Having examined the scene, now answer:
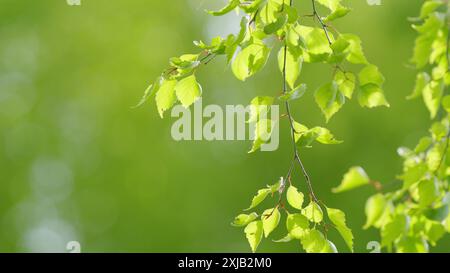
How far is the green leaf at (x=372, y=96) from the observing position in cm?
159

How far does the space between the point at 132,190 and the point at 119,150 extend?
53 cm

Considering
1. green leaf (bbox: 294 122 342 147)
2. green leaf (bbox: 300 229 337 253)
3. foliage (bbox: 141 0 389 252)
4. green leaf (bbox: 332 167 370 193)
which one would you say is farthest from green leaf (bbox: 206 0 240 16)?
green leaf (bbox: 300 229 337 253)

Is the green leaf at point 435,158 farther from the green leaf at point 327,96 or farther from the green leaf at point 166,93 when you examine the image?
the green leaf at point 166,93

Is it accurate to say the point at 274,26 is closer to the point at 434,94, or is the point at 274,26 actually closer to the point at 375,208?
the point at 375,208

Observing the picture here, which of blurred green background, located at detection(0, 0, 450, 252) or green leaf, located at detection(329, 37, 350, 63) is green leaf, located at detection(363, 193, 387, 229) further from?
blurred green background, located at detection(0, 0, 450, 252)

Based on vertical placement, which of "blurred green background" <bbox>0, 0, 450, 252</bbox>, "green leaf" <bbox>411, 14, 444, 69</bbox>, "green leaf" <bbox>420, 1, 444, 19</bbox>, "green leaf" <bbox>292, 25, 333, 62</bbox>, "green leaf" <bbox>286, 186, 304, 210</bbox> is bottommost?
"green leaf" <bbox>286, 186, 304, 210</bbox>

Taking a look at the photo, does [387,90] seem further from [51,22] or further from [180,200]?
[51,22]

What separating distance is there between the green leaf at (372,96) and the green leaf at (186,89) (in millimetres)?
392

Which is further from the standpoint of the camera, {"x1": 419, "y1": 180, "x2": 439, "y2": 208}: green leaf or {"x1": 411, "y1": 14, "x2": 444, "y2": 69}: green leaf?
{"x1": 411, "y1": 14, "x2": 444, "y2": 69}: green leaf

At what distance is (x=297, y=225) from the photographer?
1681 millimetres

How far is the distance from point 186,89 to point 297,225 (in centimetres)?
43

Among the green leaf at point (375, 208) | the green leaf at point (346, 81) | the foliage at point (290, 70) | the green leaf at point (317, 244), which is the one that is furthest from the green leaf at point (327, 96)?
the green leaf at point (317, 244)

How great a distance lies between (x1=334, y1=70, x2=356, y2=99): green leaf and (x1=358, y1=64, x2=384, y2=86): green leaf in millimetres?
45

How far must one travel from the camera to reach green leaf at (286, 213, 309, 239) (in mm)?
1678
